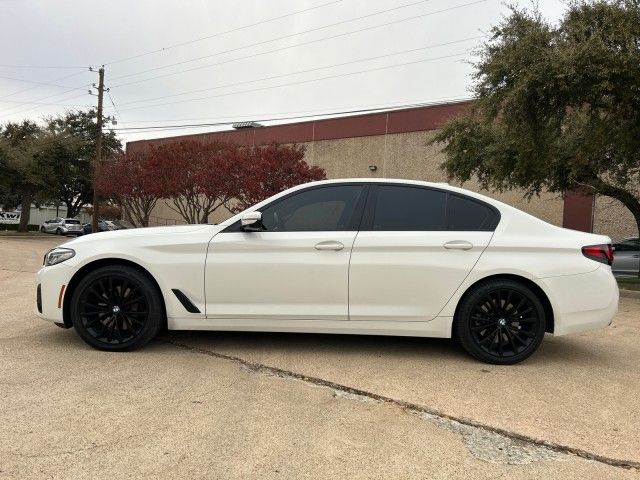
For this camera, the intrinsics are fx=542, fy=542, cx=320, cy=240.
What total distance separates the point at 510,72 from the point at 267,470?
10.7 meters

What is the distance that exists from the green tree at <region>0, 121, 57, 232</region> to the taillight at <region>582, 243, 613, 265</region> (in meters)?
37.0

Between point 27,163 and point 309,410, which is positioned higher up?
point 27,163

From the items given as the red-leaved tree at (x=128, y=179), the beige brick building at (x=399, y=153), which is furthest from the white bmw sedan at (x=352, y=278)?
the red-leaved tree at (x=128, y=179)

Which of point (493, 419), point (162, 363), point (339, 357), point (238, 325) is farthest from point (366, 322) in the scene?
point (162, 363)

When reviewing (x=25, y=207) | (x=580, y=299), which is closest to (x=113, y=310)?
(x=580, y=299)

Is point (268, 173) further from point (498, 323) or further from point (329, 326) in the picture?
point (498, 323)

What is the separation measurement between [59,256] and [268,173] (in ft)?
55.8

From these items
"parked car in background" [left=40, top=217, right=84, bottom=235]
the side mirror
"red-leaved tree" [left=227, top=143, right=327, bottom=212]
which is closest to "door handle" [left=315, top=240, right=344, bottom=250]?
the side mirror

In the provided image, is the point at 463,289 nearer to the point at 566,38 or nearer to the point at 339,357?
the point at 339,357

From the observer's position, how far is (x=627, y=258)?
1677 centimetres

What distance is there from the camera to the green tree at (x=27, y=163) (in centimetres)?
3534

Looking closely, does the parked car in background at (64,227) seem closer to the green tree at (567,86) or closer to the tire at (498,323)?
the green tree at (567,86)

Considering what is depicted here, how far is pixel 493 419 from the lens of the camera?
3.55 metres

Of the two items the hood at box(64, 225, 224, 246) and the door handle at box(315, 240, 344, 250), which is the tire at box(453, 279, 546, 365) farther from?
the hood at box(64, 225, 224, 246)
